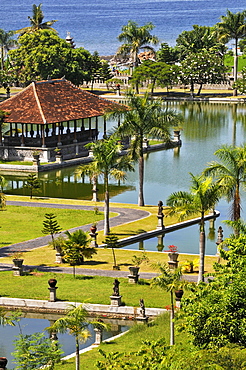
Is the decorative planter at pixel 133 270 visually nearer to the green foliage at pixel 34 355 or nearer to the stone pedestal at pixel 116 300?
the stone pedestal at pixel 116 300

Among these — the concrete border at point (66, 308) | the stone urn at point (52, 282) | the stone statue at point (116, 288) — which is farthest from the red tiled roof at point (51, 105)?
the stone statue at point (116, 288)

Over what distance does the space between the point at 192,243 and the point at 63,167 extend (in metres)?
27.6

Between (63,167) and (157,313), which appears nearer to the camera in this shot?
(157,313)

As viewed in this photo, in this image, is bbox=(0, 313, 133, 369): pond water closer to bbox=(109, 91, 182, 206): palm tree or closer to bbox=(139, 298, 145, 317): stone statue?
bbox=(139, 298, 145, 317): stone statue

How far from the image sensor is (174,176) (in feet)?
236

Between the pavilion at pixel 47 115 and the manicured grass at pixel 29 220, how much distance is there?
20.5 metres

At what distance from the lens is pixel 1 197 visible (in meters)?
49.9

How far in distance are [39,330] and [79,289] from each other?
398 cm

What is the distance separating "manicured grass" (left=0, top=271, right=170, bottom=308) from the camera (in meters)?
40.0

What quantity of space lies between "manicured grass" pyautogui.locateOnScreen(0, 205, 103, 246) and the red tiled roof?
20.7 metres

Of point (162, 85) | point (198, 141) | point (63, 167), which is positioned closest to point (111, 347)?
point (63, 167)

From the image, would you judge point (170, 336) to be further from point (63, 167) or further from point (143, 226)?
point (63, 167)

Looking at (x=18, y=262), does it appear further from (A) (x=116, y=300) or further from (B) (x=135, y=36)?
(B) (x=135, y=36)

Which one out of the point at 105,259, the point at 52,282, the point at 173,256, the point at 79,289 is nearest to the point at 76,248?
the point at 105,259
